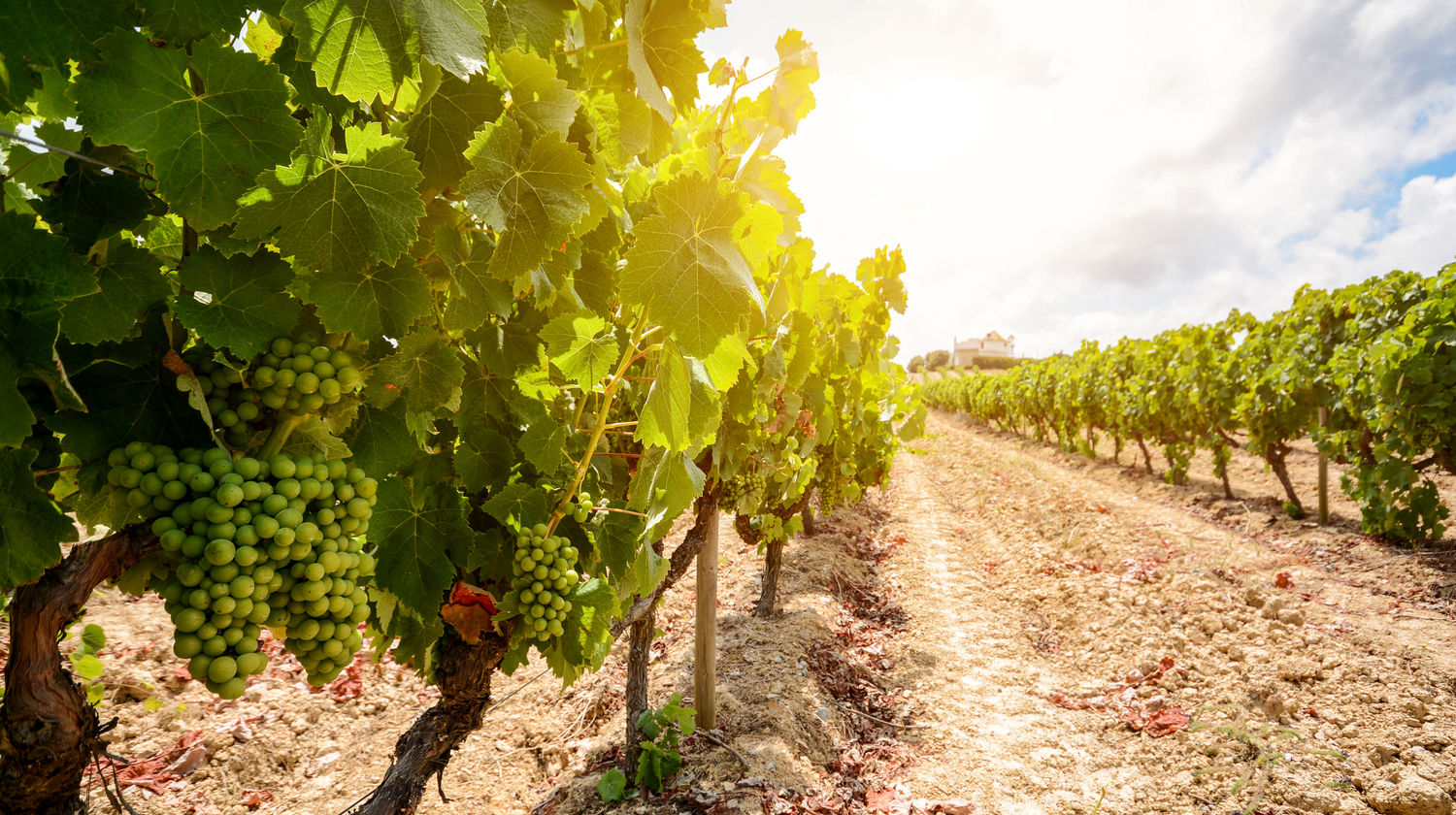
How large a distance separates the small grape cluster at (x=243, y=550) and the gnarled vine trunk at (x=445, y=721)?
90cm

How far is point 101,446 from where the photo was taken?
100cm

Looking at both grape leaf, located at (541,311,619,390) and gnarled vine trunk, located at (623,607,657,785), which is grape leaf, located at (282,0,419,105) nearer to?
grape leaf, located at (541,311,619,390)

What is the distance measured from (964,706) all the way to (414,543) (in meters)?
4.83

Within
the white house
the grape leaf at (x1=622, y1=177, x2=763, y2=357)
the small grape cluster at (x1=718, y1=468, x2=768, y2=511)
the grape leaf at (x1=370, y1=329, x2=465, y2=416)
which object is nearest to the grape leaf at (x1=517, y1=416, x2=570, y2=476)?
the grape leaf at (x1=370, y1=329, x2=465, y2=416)

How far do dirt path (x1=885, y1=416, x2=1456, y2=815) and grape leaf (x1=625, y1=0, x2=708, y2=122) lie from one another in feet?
13.6

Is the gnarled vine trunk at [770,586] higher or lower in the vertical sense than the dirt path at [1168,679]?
higher

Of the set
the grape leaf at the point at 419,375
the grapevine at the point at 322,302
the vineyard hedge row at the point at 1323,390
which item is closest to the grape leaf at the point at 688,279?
the grapevine at the point at 322,302

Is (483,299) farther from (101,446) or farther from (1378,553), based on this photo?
(1378,553)

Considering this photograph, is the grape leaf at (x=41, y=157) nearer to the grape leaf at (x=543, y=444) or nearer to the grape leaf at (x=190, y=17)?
the grape leaf at (x=190, y=17)

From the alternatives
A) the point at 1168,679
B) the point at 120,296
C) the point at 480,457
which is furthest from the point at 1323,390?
the point at 120,296

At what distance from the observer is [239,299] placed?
1.02 m

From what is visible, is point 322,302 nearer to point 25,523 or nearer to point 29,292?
point 29,292

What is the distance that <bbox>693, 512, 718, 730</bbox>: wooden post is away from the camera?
3.81 m

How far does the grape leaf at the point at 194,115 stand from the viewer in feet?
2.88
